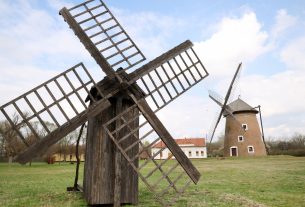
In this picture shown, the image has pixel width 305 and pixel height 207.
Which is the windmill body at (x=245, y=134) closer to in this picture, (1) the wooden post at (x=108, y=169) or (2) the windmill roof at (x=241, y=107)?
(2) the windmill roof at (x=241, y=107)

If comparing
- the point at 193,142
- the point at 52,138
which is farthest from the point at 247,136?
the point at 52,138

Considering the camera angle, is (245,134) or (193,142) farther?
(193,142)

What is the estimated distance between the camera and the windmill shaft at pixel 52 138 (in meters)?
6.26

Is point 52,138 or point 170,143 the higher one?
point 52,138

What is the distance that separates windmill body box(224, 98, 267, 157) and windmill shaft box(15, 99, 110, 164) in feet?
127

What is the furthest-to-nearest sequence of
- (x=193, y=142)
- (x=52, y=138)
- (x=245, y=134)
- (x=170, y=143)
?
(x=193, y=142) < (x=245, y=134) < (x=170, y=143) < (x=52, y=138)

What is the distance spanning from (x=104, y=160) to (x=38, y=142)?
7.48 feet

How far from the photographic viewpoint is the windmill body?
43906 millimetres

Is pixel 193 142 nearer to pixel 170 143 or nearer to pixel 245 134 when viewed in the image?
pixel 245 134

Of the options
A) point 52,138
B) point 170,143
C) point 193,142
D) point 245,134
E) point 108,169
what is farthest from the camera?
point 193,142

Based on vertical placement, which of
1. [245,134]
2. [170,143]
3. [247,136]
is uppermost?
[170,143]

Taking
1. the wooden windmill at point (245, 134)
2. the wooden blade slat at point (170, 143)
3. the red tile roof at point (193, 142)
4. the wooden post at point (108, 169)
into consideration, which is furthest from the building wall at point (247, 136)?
the wooden blade slat at point (170, 143)

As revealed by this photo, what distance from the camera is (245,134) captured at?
1730 inches

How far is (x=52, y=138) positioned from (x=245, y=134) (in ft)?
133
